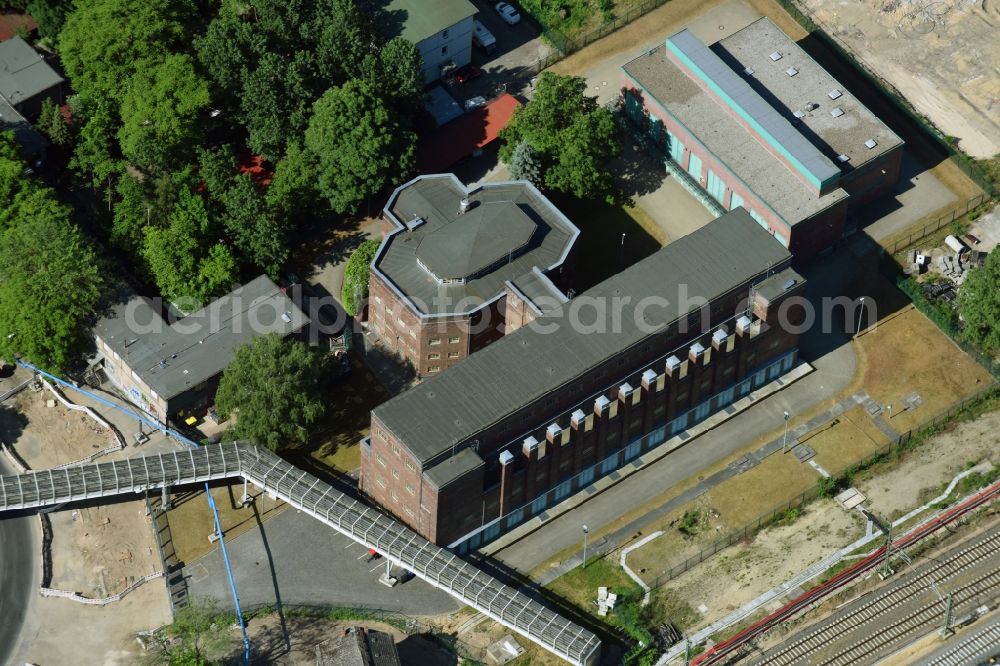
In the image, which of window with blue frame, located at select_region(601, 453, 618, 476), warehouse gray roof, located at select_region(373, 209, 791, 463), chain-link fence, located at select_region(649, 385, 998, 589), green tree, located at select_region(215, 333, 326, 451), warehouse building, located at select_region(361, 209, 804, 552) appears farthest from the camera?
window with blue frame, located at select_region(601, 453, 618, 476)

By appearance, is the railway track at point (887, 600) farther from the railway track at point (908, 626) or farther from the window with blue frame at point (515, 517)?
the window with blue frame at point (515, 517)

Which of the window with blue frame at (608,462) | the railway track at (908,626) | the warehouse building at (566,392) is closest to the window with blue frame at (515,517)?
the warehouse building at (566,392)

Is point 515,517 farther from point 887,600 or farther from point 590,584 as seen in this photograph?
point 887,600

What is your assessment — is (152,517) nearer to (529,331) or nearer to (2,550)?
(2,550)

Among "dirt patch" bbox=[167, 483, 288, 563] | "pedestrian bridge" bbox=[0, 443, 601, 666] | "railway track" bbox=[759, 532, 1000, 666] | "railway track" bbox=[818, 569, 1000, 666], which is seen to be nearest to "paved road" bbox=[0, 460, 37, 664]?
"pedestrian bridge" bbox=[0, 443, 601, 666]

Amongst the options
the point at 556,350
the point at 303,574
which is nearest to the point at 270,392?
the point at 303,574

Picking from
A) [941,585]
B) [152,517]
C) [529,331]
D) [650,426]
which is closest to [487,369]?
[529,331]

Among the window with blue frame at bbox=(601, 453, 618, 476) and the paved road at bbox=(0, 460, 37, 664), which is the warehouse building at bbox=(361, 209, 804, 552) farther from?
the paved road at bbox=(0, 460, 37, 664)
